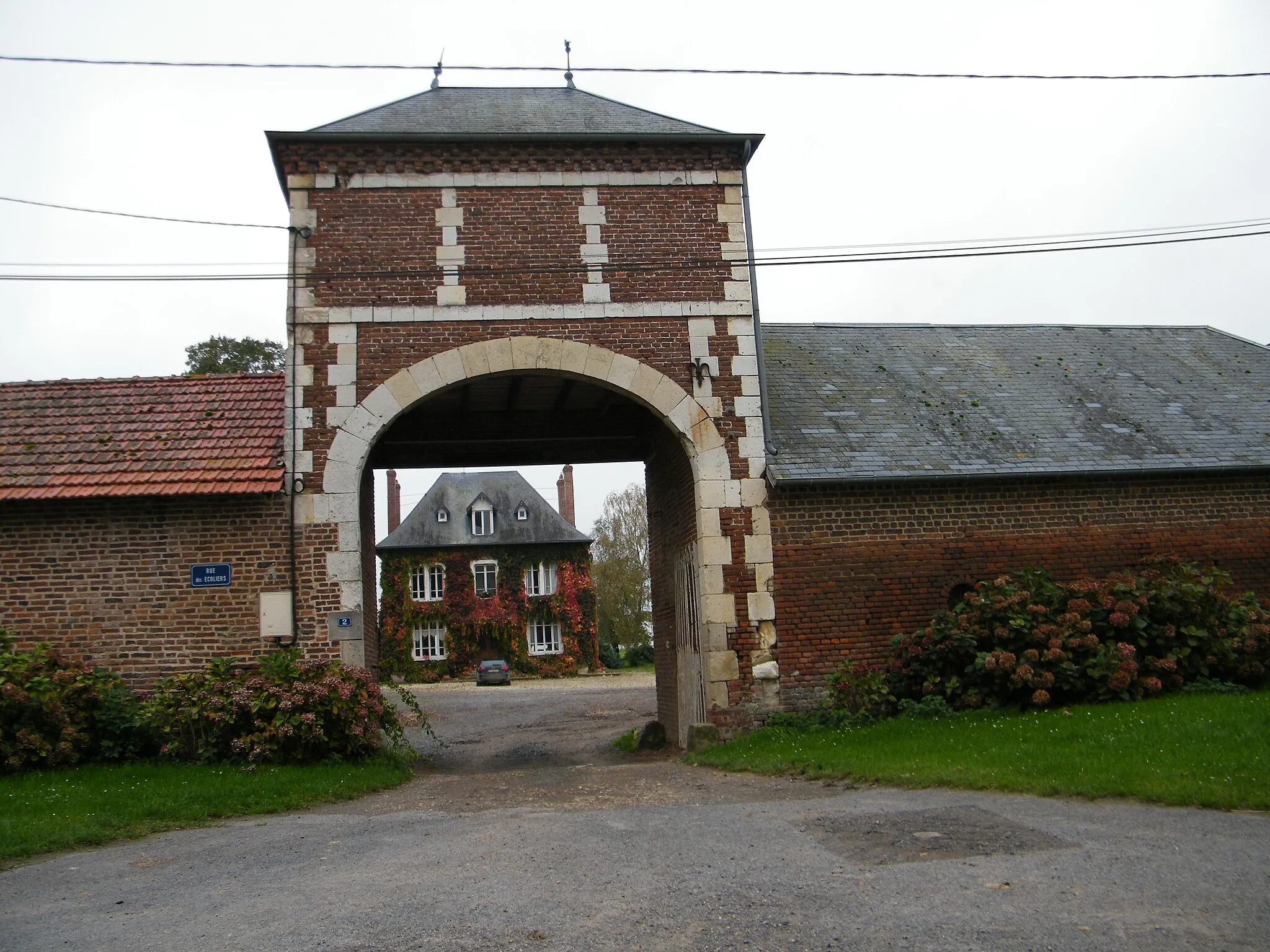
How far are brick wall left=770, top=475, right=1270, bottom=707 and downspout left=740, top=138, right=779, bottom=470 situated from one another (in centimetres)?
67

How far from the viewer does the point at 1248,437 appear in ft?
45.4

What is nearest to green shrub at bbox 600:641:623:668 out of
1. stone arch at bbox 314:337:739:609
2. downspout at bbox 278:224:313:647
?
stone arch at bbox 314:337:739:609

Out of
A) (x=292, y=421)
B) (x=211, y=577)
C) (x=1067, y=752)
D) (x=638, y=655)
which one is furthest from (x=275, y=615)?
(x=638, y=655)

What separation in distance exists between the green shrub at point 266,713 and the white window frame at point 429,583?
27431mm

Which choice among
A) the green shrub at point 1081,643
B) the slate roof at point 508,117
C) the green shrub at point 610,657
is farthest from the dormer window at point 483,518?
the green shrub at point 1081,643

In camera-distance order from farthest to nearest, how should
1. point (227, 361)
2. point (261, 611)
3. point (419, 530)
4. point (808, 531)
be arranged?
1. point (419, 530)
2. point (227, 361)
3. point (808, 531)
4. point (261, 611)

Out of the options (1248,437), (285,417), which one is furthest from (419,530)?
(1248,437)

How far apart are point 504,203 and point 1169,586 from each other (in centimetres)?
892

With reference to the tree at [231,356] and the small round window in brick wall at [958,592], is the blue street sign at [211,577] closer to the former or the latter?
the small round window in brick wall at [958,592]

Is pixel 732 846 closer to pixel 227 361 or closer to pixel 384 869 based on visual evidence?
pixel 384 869

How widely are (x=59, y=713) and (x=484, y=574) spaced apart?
94.4 ft

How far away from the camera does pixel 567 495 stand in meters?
41.3

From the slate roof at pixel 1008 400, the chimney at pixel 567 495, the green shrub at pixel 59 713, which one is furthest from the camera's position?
the chimney at pixel 567 495

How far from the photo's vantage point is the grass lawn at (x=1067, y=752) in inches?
288
